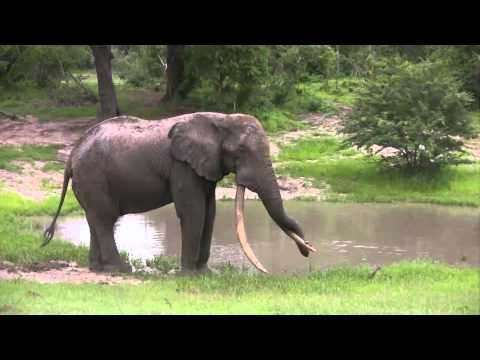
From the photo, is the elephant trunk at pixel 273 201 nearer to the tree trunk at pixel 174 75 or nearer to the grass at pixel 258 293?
the grass at pixel 258 293

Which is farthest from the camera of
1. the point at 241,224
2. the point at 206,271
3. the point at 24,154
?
the point at 24,154

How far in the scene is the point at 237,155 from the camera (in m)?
11.6

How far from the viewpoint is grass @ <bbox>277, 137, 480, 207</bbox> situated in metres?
21.1

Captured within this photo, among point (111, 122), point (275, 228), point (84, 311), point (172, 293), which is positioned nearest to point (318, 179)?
point (275, 228)

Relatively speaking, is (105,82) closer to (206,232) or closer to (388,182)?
(388,182)

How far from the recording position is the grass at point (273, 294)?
8.22 m

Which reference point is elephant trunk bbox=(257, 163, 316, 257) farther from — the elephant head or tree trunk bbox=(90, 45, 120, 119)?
tree trunk bbox=(90, 45, 120, 119)

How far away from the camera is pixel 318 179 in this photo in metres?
23.2

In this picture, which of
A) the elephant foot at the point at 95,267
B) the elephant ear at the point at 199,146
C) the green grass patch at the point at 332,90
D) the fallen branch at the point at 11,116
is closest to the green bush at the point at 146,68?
the green grass patch at the point at 332,90

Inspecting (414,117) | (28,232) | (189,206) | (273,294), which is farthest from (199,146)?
(414,117)

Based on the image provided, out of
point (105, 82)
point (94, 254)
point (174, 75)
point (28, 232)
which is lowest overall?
point (28, 232)

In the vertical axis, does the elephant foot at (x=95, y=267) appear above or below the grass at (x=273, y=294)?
below

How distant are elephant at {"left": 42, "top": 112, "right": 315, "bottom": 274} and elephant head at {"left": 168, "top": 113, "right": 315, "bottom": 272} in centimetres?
1

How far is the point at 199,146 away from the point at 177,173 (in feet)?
1.81
